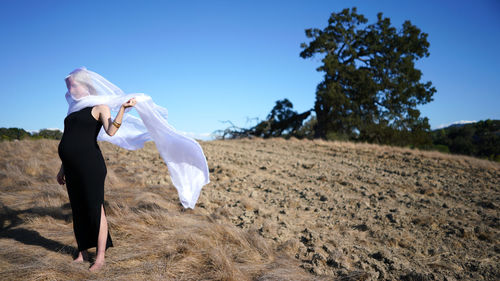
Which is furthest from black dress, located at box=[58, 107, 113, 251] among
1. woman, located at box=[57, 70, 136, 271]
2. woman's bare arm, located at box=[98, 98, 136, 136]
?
woman's bare arm, located at box=[98, 98, 136, 136]

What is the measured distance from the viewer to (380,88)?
47.8 ft

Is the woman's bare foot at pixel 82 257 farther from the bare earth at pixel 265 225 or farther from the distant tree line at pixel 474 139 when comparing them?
the distant tree line at pixel 474 139

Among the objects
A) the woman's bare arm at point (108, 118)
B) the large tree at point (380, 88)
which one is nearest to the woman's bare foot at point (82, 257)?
the woman's bare arm at point (108, 118)

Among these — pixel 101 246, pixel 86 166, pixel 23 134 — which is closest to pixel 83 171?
pixel 86 166

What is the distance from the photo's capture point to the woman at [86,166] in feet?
7.84

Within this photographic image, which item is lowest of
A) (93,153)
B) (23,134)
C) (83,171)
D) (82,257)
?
(82,257)

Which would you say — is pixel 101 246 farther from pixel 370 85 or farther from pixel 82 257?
pixel 370 85

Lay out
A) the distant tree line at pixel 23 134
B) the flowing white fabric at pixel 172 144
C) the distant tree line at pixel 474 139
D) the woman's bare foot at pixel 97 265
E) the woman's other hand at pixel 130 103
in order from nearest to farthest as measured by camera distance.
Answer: the woman's bare foot at pixel 97 265
the woman's other hand at pixel 130 103
the flowing white fabric at pixel 172 144
the distant tree line at pixel 23 134
the distant tree line at pixel 474 139

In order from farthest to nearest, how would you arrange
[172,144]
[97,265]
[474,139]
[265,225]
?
1. [474,139]
2. [265,225]
3. [172,144]
4. [97,265]

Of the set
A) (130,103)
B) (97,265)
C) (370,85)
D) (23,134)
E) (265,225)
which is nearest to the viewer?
(97,265)

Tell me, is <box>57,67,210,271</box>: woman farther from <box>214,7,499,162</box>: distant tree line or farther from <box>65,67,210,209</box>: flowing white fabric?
<box>214,7,499,162</box>: distant tree line

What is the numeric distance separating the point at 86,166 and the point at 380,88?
14.8 m

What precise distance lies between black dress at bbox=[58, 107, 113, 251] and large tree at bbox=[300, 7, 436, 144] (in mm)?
12936

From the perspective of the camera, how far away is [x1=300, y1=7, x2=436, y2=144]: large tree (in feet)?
47.3
